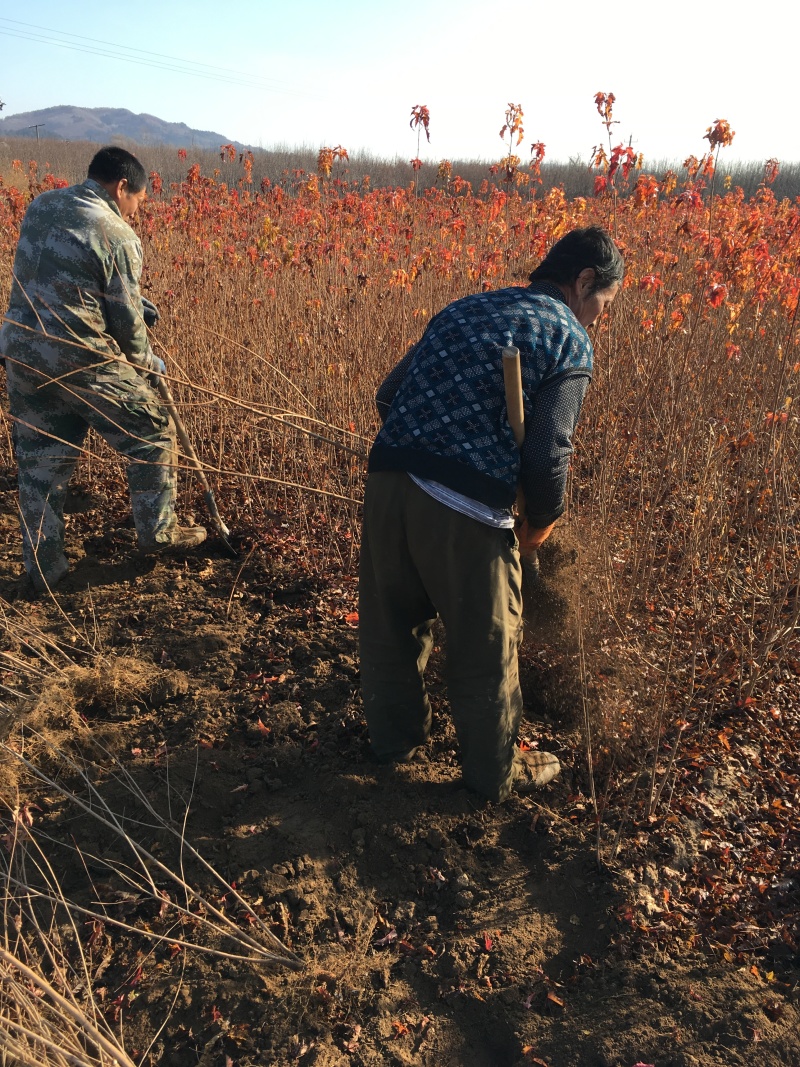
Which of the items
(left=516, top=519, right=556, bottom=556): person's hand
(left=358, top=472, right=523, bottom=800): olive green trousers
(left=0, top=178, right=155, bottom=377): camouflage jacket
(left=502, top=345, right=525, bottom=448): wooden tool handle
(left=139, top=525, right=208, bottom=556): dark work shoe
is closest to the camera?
(left=502, top=345, right=525, bottom=448): wooden tool handle

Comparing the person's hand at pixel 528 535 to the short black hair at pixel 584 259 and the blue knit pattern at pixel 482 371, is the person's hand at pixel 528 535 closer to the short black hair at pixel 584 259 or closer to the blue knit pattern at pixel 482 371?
the blue knit pattern at pixel 482 371

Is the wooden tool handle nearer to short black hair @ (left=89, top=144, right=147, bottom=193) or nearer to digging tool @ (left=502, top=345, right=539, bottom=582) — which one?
digging tool @ (left=502, top=345, right=539, bottom=582)

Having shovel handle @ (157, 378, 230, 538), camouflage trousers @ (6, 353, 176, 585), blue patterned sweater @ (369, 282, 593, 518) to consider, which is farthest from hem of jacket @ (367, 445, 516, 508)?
camouflage trousers @ (6, 353, 176, 585)

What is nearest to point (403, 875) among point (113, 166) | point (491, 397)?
point (491, 397)

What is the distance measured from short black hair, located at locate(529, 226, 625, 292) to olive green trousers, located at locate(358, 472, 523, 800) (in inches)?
28.8

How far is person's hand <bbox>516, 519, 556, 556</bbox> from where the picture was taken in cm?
214

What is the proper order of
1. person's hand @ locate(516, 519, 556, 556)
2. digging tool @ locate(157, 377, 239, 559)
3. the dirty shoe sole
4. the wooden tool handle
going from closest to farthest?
the wooden tool handle
person's hand @ locate(516, 519, 556, 556)
the dirty shoe sole
digging tool @ locate(157, 377, 239, 559)

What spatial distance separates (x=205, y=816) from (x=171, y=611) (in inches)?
48.4

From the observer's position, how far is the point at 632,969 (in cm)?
186

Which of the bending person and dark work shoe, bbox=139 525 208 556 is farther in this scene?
dark work shoe, bbox=139 525 208 556

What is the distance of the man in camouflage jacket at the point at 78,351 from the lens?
3.04m

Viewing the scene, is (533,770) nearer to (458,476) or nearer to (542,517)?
(542,517)

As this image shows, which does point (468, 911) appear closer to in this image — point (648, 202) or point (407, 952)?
point (407, 952)

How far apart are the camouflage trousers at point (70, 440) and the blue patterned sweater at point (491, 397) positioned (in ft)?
5.54
